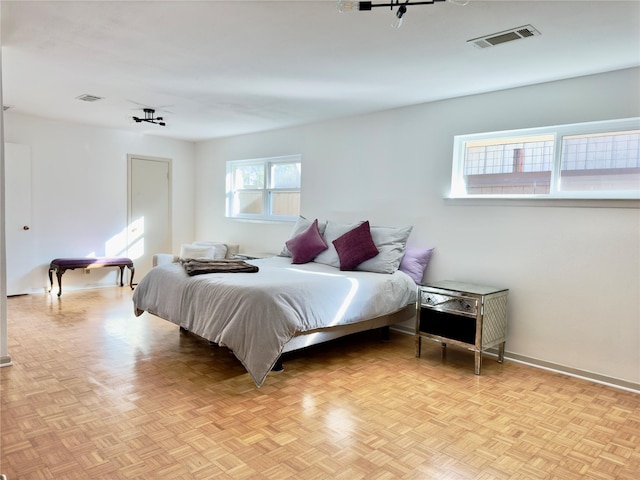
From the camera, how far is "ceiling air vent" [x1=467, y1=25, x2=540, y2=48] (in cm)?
262

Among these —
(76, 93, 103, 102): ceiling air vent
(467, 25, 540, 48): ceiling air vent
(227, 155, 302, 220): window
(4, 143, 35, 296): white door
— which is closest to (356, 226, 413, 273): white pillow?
(227, 155, 302, 220): window

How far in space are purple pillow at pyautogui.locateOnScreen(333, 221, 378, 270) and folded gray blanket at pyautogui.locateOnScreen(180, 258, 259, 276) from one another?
0.93 meters

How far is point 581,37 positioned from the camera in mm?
2691

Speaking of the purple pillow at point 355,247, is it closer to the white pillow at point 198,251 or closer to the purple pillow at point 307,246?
the purple pillow at point 307,246

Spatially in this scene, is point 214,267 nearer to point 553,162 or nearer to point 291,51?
point 291,51

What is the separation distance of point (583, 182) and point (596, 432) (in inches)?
76.3

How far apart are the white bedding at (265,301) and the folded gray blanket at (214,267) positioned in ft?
0.19

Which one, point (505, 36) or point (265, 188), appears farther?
point (265, 188)

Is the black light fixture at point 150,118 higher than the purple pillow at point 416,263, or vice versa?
the black light fixture at point 150,118

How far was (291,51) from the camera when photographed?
305cm

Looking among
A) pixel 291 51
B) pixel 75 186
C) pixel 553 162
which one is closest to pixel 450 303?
pixel 553 162

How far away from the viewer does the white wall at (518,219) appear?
325cm

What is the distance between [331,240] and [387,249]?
698mm

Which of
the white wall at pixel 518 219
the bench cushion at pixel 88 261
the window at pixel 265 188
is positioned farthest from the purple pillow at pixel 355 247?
the bench cushion at pixel 88 261
